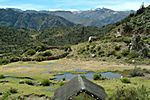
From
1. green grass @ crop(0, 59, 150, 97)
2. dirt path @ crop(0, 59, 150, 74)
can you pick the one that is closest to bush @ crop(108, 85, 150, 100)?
green grass @ crop(0, 59, 150, 97)

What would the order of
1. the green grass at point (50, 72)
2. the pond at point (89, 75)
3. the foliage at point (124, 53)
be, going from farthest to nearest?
1. the foliage at point (124, 53)
2. the pond at point (89, 75)
3. the green grass at point (50, 72)

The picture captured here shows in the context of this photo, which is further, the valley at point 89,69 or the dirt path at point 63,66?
the dirt path at point 63,66

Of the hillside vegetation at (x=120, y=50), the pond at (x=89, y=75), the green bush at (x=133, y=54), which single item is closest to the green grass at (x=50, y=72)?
the pond at (x=89, y=75)

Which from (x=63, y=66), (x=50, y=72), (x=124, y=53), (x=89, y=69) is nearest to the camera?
(x=50, y=72)

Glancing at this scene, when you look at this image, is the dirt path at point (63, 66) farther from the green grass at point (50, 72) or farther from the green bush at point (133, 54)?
the green bush at point (133, 54)

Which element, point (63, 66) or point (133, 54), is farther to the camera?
point (133, 54)

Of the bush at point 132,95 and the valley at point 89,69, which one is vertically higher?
the bush at point 132,95

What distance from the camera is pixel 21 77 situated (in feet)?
196

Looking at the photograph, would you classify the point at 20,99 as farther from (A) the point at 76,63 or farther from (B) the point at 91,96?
(A) the point at 76,63

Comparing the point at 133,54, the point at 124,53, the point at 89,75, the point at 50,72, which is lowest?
the point at 50,72

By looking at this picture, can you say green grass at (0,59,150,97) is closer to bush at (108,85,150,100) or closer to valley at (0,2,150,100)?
valley at (0,2,150,100)

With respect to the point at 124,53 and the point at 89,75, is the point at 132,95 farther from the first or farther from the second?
the point at 124,53

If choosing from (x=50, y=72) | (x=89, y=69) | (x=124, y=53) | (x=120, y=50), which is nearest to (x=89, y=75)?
(x=89, y=69)

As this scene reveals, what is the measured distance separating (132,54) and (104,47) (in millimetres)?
10089
